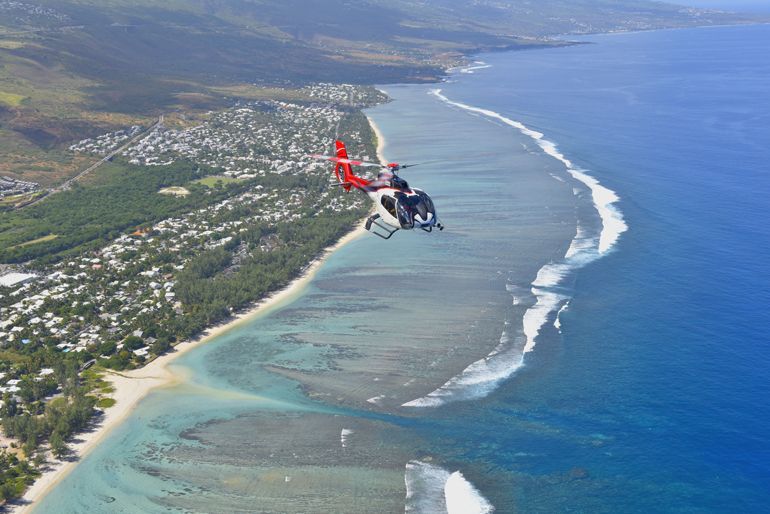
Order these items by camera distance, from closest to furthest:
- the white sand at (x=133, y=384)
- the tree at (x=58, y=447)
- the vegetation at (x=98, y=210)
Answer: the white sand at (x=133, y=384) → the tree at (x=58, y=447) → the vegetation at (x=98, y=210)

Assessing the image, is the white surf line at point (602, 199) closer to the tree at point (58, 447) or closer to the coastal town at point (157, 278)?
the coastal town at point (157, 278)

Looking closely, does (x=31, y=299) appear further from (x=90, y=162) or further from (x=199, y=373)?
(x=90, y=162)

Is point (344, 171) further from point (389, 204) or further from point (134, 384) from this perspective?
point (134, 384)

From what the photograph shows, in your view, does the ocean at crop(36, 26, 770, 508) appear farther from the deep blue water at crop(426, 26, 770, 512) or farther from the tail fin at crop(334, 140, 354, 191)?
the tail fin at crop(334, 140, 354, 191)

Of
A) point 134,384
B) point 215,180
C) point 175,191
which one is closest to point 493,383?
point 134,384

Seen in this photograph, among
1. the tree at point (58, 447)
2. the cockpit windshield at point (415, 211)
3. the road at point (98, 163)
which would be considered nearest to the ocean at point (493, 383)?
the tree at point (58, 447)

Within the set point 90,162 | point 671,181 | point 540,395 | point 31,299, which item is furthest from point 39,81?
point 540,395
